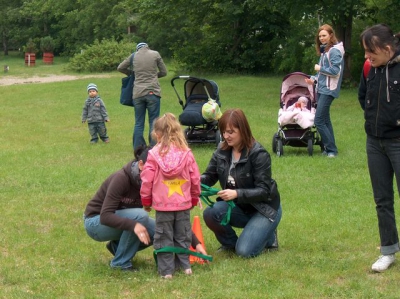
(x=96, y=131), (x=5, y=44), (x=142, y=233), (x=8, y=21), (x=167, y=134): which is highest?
(x=167, y=134)

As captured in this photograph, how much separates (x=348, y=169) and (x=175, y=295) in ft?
19.9

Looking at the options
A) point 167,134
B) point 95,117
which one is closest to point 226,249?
point 167,134

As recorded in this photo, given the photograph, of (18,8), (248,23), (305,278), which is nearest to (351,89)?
Result: (248,23)

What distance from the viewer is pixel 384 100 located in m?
5.65

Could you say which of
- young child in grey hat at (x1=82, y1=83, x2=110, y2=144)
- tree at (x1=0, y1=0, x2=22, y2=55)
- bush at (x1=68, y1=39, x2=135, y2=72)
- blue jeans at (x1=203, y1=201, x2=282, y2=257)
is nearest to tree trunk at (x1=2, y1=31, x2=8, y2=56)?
tree at (x1=0, y1=0, x2=22, y2=55)

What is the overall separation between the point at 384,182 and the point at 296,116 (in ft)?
20.6

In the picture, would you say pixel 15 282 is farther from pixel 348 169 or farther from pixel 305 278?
pixel 348 169

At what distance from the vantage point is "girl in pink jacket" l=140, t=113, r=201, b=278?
5.80 meters

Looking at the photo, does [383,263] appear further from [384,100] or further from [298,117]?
[298,117]

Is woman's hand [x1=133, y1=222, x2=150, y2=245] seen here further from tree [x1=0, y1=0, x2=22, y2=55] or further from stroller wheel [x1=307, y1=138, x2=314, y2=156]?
tree [x1=0, y1=0, x2=22, y2=55]

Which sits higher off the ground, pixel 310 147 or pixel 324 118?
pixel 324 118

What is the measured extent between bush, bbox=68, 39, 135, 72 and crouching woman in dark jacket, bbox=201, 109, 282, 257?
31.6 m

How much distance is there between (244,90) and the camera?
82.0 ft

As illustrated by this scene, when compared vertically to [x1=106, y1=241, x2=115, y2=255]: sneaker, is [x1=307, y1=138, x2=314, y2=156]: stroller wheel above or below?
below
